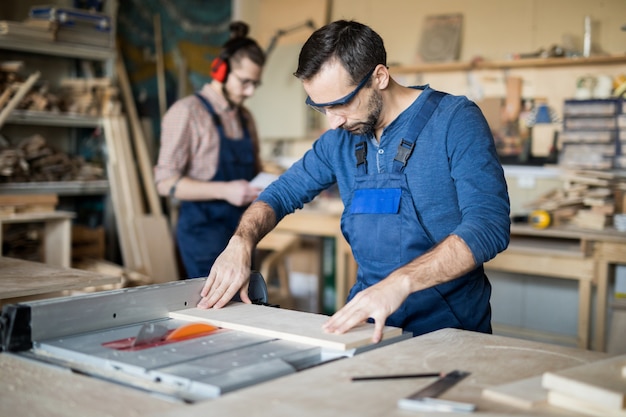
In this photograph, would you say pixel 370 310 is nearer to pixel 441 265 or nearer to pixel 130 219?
pixel 441 265

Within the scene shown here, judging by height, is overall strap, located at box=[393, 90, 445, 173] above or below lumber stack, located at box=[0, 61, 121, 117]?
below

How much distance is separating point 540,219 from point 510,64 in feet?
4.39

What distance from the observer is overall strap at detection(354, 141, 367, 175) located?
2.39 metres

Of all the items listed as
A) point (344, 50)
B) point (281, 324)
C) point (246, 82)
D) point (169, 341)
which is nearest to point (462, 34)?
point (246, 82)

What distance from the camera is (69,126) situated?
5914mm

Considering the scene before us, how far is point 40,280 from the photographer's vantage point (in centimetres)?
253

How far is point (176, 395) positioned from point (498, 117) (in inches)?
180

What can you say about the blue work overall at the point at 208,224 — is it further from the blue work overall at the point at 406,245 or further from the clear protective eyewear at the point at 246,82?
the blue work overall at the point at 406,245

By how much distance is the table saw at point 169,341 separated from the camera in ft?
4.89

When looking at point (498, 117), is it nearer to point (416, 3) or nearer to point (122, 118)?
point (416, 3)

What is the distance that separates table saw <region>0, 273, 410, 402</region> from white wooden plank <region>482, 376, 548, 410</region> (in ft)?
1.33

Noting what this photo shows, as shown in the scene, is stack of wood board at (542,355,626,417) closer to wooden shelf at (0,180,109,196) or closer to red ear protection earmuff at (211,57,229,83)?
red ear protection earmuff at (211,57,229,83)

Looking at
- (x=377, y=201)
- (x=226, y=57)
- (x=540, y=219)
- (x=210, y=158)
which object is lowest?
(x=540, y=219)

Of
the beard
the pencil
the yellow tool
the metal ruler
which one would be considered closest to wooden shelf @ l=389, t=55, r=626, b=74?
the yellow tool
